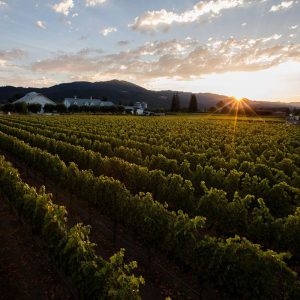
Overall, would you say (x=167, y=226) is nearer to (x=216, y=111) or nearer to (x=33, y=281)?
(x=33, y=281)

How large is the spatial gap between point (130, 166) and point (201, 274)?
872cm

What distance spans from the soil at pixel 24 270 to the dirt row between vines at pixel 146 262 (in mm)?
1912

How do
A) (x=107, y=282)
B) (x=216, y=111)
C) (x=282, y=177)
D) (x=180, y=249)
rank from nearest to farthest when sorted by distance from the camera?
(x=107, y=282), (x=180, y=249), (x=282, y=177), (x=216, y=111)

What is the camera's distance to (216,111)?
12938 centimetres

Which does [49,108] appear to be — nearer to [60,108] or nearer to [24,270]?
[60,108]

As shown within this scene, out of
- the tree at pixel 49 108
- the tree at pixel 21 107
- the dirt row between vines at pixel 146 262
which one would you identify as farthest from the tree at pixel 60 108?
the dirt row between vines at pixel 146 262

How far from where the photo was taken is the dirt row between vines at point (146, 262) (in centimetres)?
876

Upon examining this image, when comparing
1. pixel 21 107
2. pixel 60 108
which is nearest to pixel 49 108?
pixel 60 108

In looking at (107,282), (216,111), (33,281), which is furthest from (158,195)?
(216,111)

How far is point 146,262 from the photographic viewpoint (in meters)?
10.2

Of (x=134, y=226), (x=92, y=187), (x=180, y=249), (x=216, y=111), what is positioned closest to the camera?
(x=180, y=249)

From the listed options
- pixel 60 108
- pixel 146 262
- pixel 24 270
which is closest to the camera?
pixel 24 270

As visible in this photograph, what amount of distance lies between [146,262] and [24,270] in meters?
3.77

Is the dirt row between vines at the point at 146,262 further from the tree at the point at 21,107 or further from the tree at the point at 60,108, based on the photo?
the tree at the point at 60,108
